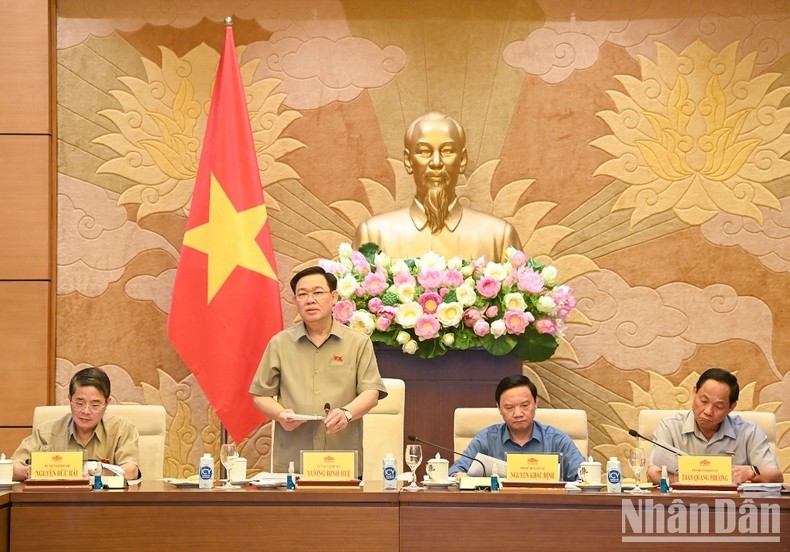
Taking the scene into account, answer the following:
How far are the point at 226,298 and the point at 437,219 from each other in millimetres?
1014

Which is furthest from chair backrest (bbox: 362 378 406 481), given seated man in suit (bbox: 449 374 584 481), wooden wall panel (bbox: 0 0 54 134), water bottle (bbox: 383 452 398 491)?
wooden wall panel (bbox: 0 0 54 134)

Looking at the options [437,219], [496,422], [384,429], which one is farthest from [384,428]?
[437,219]

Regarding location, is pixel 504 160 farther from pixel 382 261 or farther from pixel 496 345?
pixel 496 345

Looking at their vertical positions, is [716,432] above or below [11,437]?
above

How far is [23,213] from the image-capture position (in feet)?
16.5

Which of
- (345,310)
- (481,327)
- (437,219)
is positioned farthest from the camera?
(437,219)

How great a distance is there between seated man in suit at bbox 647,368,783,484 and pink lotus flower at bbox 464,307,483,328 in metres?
0.90

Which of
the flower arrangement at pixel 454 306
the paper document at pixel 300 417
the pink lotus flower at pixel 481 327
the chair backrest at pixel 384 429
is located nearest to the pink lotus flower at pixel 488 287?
the flower arrangement at pixel 454 306

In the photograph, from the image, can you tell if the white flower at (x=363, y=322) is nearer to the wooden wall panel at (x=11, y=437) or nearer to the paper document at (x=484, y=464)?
the paper document at (x=484, y=464)

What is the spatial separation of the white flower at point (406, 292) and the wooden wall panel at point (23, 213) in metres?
1.91

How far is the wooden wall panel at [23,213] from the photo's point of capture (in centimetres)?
500

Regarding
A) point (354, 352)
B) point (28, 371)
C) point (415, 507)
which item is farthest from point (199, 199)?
point (415, 507)

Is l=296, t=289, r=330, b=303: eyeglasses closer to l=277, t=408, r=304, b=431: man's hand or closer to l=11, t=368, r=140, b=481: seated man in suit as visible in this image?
l=277, t=408, r=304, b=431: man's hand

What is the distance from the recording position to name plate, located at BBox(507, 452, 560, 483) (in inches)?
112
